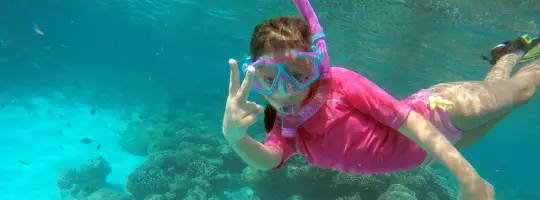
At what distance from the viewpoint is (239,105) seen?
2252 mm

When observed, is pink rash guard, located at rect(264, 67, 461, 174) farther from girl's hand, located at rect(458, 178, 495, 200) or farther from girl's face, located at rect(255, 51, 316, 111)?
girl's hand, located at rect(458, 178, 495, 200)

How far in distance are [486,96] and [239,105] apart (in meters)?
2.98

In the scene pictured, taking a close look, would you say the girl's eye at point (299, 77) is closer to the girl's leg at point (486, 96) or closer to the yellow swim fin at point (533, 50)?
the girl's leg at point (486, 96)

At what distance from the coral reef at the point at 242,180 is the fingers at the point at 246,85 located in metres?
7.36

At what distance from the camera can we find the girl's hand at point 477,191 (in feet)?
7.14

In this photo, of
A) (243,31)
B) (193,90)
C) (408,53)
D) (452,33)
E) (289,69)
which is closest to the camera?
(289,69)

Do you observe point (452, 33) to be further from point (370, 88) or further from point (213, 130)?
point (370, 88)

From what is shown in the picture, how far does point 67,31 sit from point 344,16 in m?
44.8

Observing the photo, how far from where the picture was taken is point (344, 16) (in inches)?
754

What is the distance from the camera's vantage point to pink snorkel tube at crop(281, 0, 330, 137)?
2.73m

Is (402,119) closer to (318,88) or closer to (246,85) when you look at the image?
(318,88)

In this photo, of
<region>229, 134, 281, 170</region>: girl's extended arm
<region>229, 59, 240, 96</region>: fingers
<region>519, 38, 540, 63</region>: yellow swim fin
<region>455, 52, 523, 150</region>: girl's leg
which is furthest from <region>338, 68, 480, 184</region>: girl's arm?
<region>519, 38, 540, 63</region>: yellow swim fin

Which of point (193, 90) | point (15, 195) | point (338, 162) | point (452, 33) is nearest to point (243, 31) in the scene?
point (193, 90)

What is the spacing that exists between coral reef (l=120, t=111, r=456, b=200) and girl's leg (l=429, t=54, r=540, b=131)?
16.1 ft
